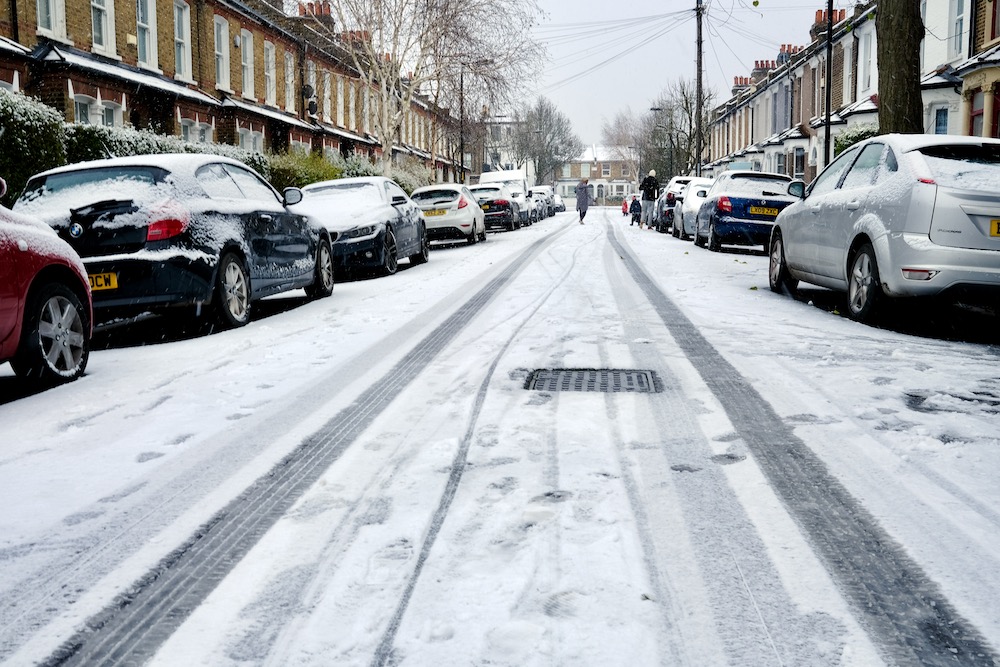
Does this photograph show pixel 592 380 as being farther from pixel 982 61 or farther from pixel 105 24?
pixel 982 61

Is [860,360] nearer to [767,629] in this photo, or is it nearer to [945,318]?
[945,318]

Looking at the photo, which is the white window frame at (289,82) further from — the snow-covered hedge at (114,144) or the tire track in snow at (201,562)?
the tire track in snow at (201,562)

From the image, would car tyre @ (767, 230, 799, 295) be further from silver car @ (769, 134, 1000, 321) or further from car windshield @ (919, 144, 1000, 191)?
car windshield @ (919, 144, 1000, 191)

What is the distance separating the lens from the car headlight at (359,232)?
13.8 meters

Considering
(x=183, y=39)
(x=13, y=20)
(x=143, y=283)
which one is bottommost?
(x=143, y=283)

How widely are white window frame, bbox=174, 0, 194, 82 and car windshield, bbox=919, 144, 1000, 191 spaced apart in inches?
905

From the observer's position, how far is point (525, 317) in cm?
856

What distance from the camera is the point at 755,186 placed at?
1819 centimetres

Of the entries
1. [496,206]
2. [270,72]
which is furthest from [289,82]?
[496,206]

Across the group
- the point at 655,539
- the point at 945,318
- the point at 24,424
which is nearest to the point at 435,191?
the point at 945,318

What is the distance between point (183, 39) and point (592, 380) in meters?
24.7

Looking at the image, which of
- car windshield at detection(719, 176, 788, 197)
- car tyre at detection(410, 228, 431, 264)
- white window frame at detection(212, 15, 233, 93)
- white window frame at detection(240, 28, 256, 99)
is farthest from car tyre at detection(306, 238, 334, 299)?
white window frame at detection(240, 28, 256, 99)

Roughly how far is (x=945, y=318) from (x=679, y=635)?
7.47 meters

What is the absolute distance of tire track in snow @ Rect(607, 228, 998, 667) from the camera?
235 cm
